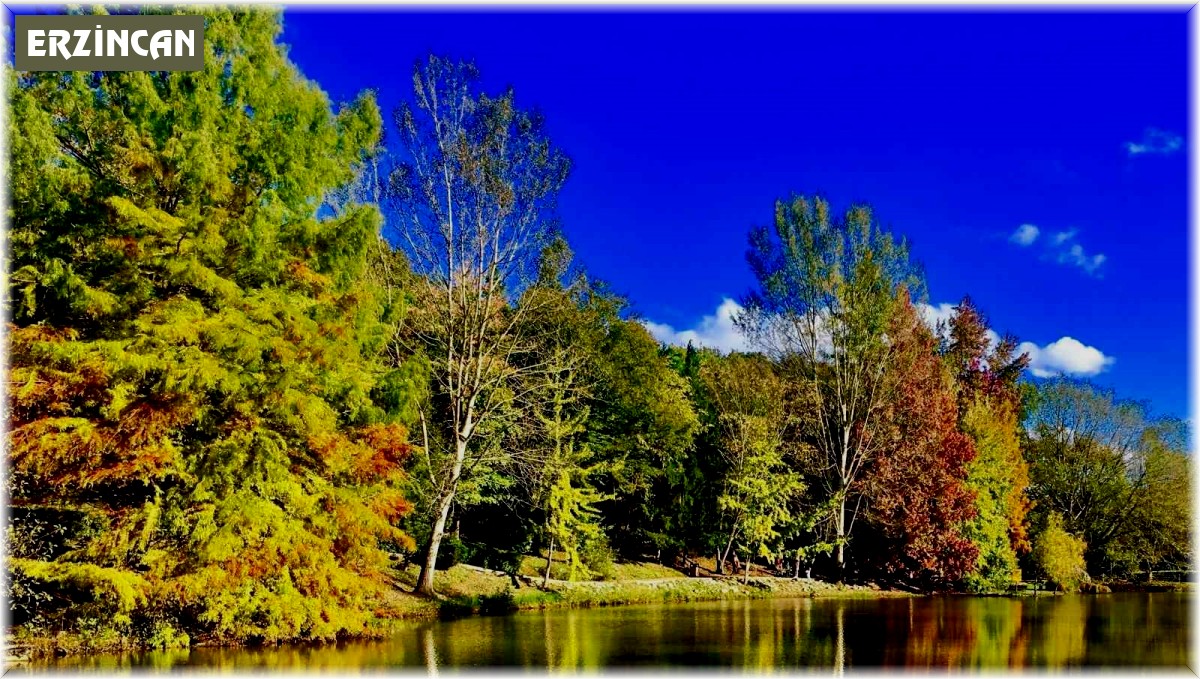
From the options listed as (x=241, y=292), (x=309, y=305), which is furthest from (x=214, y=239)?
(x=309, y=305)

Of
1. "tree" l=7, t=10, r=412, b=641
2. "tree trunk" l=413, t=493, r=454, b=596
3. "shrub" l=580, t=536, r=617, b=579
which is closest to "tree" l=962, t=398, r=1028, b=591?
"shrub" l=580, t=536, r=617, b=579

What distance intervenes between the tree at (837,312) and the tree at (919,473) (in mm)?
671

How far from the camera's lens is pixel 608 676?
1061cm

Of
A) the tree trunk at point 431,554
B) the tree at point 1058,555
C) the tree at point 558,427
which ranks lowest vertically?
the tree at point 1058,555

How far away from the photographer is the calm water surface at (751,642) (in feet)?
38.8

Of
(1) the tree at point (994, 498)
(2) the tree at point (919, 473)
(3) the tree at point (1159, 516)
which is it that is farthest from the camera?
(3) the tree at point (1159, 516)

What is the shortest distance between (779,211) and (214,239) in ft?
78.1

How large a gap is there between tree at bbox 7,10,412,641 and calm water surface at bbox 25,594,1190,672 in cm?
110

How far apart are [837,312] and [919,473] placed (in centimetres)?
651

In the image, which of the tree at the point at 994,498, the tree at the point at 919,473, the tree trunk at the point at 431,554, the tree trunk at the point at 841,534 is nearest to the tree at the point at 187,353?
the tree trunk at the point at 431,554

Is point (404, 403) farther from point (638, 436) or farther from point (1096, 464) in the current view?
point (1096, 464)

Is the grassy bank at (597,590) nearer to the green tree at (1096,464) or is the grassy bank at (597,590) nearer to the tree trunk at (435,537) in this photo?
the tree trunk at (435,537)

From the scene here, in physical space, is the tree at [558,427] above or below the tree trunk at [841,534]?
above

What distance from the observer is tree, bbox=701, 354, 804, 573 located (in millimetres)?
29094
